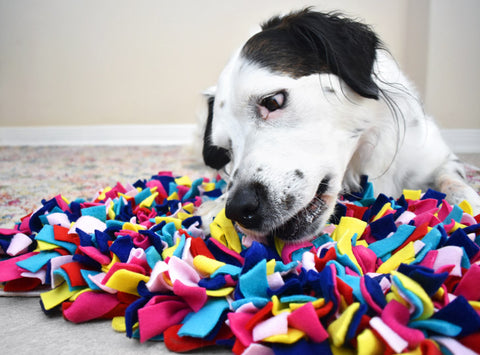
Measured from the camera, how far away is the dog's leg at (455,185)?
4.26 feet

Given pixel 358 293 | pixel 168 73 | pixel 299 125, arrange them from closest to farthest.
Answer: pixel 358 293
pixel 299 125
pixel 168 73

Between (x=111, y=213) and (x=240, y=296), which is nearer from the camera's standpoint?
(x=240, y=296)

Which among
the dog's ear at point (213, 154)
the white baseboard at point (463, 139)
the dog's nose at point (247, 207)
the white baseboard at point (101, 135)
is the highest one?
the dog's nose at point (247, 207)

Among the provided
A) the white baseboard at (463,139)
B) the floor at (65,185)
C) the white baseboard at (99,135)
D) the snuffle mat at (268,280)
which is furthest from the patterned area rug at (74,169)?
the white baseboard at (463,139)

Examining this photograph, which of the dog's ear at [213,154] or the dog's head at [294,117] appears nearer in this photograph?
the dog's head at [294,117]

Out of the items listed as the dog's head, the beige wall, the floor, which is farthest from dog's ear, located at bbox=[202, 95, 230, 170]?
the beige wall

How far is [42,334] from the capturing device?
0.77m

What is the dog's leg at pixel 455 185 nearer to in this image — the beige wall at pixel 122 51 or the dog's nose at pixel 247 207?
the dog's nose at pixel 247 207

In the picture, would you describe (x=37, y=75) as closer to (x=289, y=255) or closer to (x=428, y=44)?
(x=428, y=44)

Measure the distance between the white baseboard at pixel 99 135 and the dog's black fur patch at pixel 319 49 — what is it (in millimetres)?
2828

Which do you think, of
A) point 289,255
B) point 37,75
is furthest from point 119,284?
point 37,75

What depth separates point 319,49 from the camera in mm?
1159

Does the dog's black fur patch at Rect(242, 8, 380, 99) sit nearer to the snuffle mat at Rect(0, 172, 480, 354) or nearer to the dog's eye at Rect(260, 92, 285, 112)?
the dog's eye at Rect(260, 92, 285, 112)

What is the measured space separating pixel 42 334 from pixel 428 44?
3185 mm
